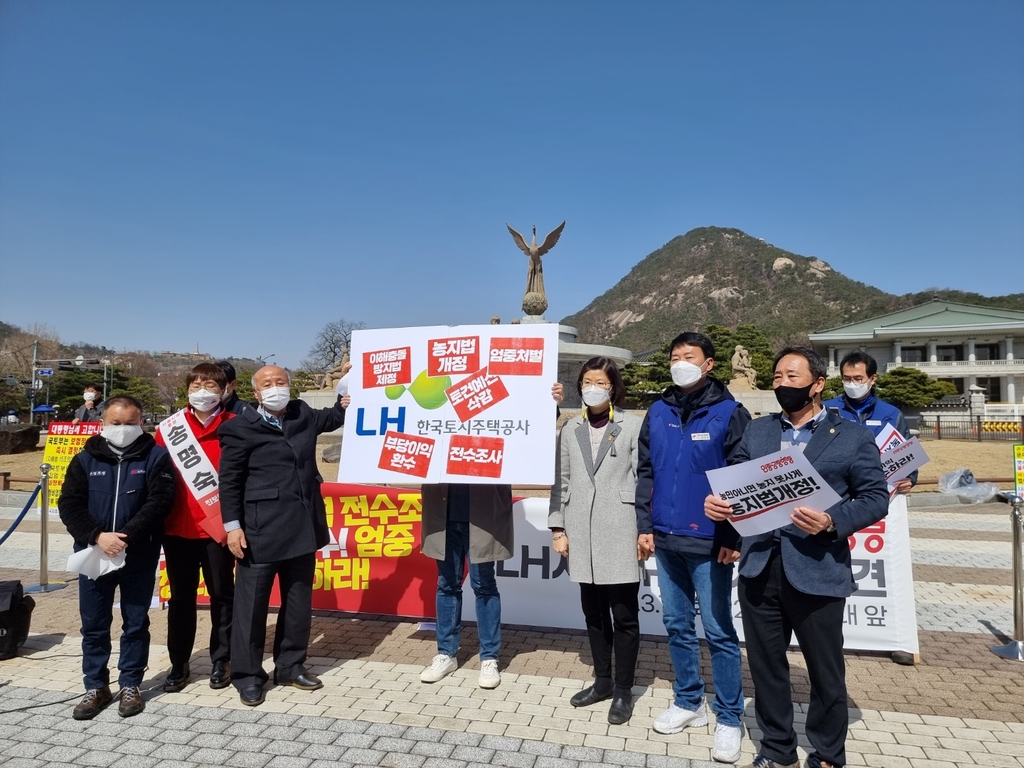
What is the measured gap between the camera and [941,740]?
3.52 m

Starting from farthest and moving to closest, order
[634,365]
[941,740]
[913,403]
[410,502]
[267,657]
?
[634,365] < [913,403] < [410,502] < [267,657] < [941,740]

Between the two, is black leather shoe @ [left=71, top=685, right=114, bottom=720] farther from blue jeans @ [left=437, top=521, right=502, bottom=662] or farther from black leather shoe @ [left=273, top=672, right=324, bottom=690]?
blue jeans @ [left=437, top=521, right=502, bottom=662]

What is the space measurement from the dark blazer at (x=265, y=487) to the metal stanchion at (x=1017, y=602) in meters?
5.32

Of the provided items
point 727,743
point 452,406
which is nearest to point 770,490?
point 727,743

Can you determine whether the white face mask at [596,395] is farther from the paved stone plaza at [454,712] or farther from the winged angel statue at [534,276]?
the winged angel statue at [534,276]

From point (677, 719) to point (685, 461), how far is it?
147cm

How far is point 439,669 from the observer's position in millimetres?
4379

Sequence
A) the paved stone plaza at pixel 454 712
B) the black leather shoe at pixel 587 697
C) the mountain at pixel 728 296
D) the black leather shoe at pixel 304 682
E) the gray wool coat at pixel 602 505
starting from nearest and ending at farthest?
the paved stone plaza at pixel 454 712
the gray wool coat at pixel 602 505
the black leather shoe at pixel 587 697
the black leather shoe at pixel 304 682
the mountain at pixel 728 296

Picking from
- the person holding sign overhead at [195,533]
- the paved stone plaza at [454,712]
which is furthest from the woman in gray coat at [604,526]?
the person holding sign overhead at [195,533]

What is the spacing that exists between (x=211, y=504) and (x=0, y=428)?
22.0 metres

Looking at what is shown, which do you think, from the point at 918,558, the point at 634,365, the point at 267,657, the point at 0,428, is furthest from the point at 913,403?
the point at 0,428

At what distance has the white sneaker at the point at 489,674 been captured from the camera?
13.9 feet

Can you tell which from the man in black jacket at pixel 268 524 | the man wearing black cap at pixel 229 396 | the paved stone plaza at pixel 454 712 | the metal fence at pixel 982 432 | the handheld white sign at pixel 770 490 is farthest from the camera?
the metal fence at pixel 982 432

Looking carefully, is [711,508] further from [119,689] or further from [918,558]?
[918,558]
